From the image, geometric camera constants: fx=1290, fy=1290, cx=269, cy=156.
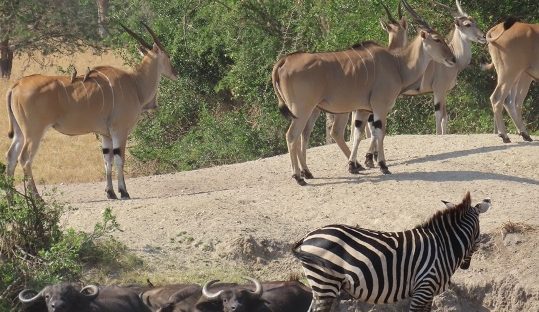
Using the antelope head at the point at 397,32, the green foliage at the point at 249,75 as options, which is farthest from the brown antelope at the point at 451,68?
the antelope head at the point at 397,32

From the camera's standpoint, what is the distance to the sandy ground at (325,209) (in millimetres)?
11742

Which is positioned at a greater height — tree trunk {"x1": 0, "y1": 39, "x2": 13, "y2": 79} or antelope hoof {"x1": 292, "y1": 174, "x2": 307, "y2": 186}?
tree trunk {"x1": 0, "y1": 39, "x2": 13, "y2": 79}

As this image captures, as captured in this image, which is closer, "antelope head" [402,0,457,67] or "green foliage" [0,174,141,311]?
"green foliage" [0,174,141,311]

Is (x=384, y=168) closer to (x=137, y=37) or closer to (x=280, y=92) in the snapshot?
(x=280, y=92)

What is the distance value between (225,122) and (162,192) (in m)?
6.54

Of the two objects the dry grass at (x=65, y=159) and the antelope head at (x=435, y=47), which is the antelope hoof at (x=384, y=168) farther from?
the dry grass at (x=65, y=159)

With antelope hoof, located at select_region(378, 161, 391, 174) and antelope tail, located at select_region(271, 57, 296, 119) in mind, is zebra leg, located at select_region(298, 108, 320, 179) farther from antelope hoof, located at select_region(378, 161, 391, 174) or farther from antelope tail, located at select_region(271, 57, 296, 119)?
antelope hoof, located at select_region(378, 161, 391, 174)

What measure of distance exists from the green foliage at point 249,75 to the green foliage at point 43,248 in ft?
27.5

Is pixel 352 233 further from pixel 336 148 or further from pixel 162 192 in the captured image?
A: pixel 336 148

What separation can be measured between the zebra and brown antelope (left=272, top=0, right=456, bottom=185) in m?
3.92

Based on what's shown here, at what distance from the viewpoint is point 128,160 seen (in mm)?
22578

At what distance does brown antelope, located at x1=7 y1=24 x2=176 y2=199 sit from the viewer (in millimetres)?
14141

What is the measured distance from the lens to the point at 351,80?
14852 mm

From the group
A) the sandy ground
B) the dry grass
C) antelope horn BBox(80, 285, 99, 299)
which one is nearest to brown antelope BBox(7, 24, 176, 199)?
the sandy ground
